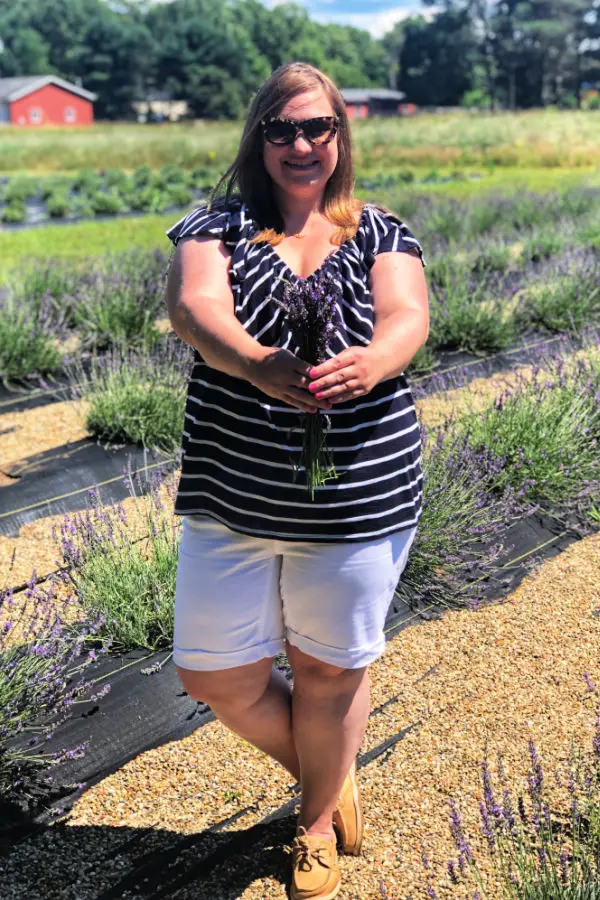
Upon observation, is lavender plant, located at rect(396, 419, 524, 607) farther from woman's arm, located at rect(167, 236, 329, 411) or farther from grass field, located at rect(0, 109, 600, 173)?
grass field, located at rect(0, 109, 600, 173)

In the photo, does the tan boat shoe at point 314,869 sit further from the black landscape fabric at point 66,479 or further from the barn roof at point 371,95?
the barn roof at point 371,95

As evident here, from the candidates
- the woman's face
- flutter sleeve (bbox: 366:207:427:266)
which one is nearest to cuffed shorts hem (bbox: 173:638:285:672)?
flutter sleeve (bbox: 366:207:427:266)

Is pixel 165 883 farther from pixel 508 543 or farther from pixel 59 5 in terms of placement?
pixel 59 5

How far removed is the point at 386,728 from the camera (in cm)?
271

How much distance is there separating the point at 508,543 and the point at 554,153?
26243 millimetres

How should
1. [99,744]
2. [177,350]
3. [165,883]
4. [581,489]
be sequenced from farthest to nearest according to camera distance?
1. [177,350]
2. [581,489]
3. [99,744]
4. [165,883]

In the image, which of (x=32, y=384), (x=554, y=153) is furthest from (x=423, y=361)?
(x=554, y=153)

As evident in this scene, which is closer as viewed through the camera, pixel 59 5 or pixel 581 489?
pixel 581 489

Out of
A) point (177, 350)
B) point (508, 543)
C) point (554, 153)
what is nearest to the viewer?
point (508, 543)

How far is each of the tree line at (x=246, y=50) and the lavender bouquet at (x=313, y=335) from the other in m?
73.0

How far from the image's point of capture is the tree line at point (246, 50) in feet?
249

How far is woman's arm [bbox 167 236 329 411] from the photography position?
1.69 meters

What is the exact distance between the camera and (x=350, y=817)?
2.22 metres

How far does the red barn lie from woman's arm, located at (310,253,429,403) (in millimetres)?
74869
